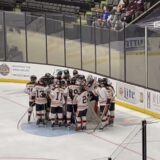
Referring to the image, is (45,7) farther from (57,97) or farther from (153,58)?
(57,97)

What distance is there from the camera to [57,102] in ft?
39.4

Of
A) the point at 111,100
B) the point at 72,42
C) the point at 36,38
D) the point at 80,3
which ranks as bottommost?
the point at 111,100

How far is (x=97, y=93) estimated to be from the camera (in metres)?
12.2

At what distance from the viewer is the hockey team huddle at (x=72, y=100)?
11836 millimetres

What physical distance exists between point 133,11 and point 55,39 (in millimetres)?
3116

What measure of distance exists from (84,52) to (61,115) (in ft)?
16.9

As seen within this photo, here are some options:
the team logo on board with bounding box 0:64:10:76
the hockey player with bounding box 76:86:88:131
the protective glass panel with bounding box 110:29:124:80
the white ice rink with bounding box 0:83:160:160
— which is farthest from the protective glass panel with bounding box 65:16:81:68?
the hockey player with bounding box 76:86:88:131

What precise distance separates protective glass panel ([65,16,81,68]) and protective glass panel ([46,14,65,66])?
0.25 metres

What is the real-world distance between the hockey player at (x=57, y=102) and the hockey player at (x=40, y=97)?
8.9 inches

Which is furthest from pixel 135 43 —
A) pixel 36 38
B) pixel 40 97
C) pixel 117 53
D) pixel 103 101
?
pixel 36 38

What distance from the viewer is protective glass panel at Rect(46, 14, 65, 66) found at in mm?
17984

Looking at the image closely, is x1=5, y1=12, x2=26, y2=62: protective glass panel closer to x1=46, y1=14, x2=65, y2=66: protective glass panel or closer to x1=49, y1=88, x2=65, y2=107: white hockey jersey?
x1=46, y1=14, x2=65, y2=66: protective glass panel

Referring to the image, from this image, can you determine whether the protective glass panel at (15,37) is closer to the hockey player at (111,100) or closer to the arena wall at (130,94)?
the arena wall at (130,94)

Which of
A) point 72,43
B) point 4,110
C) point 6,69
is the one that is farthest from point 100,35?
point 6,69
